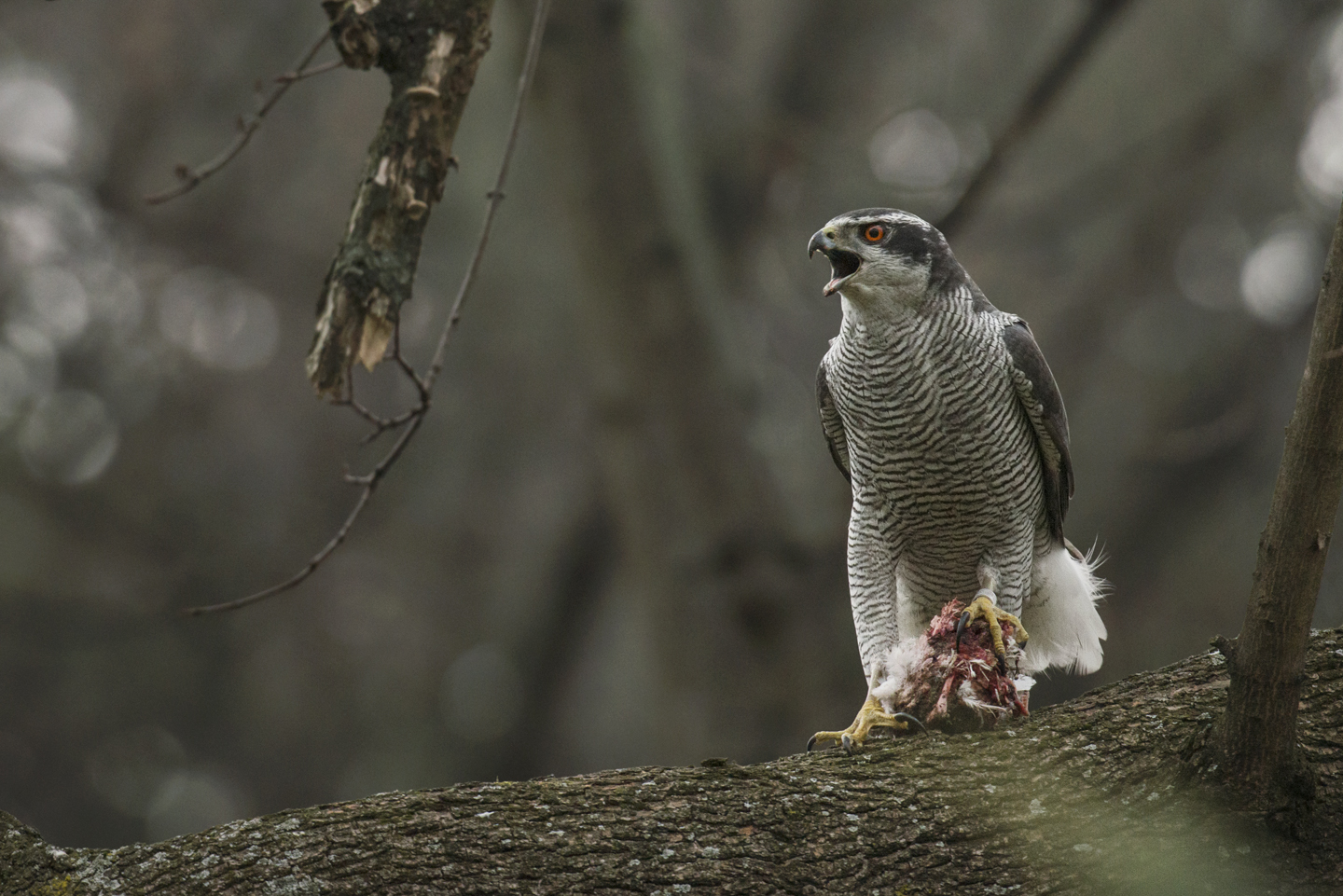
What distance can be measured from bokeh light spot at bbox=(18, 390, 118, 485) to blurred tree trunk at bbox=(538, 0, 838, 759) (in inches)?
272

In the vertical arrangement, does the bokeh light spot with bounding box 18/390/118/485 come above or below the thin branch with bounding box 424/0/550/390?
above

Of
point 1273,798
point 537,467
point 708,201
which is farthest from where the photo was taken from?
point 537,467

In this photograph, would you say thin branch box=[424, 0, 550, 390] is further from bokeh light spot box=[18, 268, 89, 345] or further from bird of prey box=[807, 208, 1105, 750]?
bokeh light spot box=[18, 268, 89, 345]

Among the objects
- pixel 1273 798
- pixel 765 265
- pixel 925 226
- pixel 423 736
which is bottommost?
pixel 1273 798

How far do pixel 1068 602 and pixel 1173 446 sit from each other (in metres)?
4.45

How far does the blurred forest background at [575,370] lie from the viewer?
7.27 metres

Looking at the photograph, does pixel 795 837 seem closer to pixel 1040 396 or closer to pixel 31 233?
pixel 1040 396

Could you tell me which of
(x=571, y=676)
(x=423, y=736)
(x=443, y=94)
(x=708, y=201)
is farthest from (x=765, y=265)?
(x=443, y=94)

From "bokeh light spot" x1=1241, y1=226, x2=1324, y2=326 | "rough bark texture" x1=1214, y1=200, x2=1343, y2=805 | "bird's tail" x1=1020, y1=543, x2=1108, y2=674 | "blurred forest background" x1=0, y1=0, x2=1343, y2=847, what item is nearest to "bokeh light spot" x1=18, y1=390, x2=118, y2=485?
"blurred forest background" x1=0, y1=0, x2=1343, y2=847

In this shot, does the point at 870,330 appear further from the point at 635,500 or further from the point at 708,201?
the point at 708,201

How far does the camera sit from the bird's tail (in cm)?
440

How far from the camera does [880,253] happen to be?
12.4 feet

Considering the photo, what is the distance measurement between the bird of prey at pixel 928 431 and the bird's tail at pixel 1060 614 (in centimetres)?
17

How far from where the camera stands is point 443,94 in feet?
10.4
